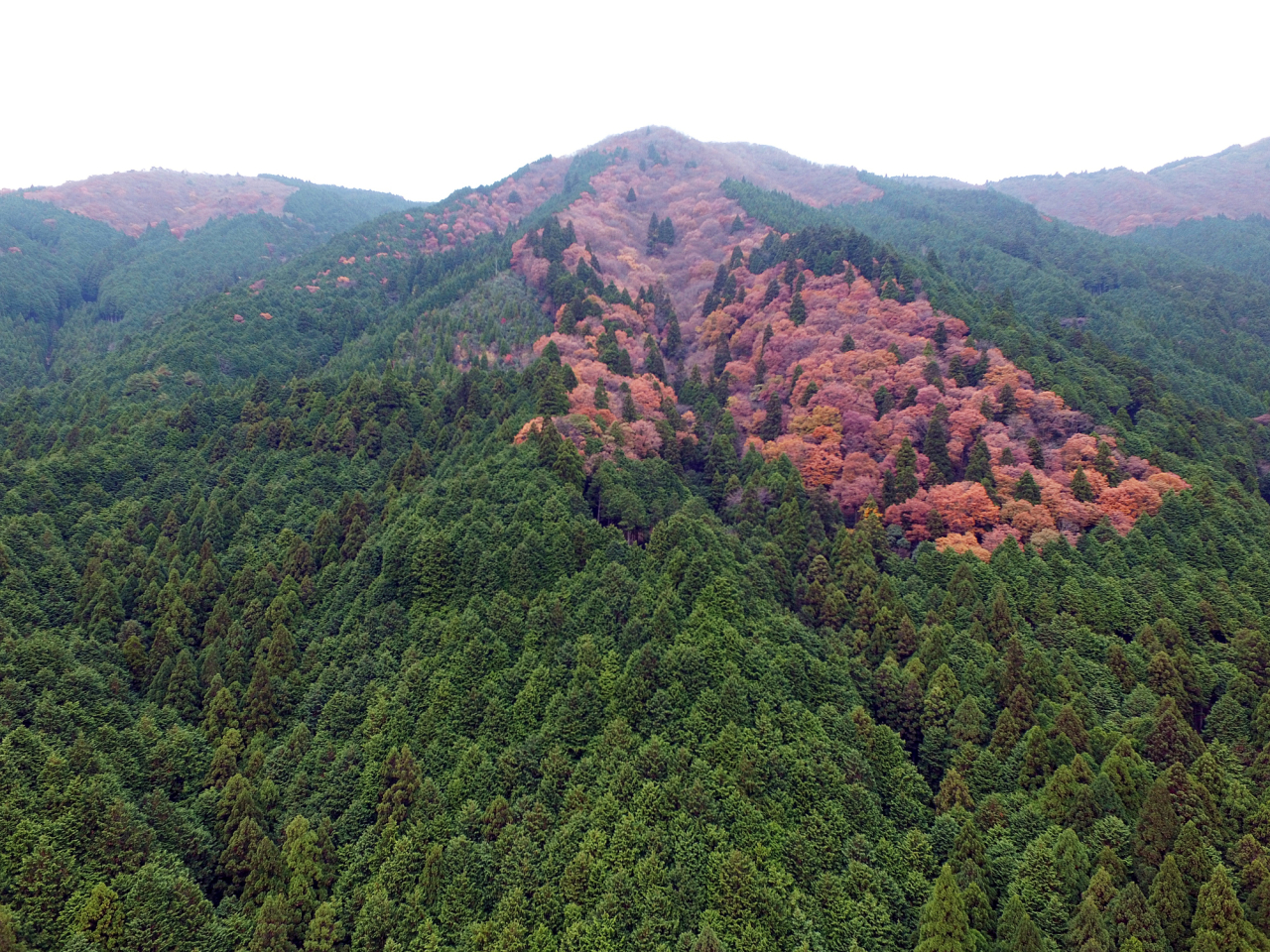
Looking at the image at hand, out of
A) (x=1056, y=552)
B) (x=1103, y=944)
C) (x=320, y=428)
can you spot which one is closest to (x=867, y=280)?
(x=1056, y=552)

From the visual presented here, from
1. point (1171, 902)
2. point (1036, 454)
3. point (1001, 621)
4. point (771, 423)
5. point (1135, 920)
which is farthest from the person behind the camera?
point (771, 423)

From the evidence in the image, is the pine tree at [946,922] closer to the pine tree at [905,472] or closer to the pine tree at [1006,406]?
the pine tree at [905,472]

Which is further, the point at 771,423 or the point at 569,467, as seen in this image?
the point at 771,423

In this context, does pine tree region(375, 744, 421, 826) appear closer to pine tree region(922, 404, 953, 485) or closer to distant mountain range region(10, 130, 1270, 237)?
pine tree region(922, 404, 953, 485)

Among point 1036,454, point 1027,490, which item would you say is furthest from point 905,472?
point 1036,454

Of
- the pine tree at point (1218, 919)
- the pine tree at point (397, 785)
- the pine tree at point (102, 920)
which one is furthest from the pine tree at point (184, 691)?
the pine tree at point (1218, 919)

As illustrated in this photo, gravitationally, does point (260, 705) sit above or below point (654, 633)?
below

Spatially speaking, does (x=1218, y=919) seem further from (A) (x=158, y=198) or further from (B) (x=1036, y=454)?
(A) (x=158, y=198)
